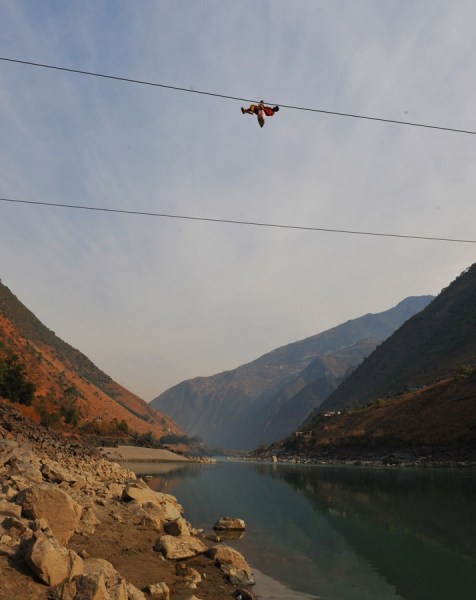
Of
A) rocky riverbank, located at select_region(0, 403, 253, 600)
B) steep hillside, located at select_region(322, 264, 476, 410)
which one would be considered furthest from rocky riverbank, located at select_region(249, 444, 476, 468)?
rocky riverbank, located at select_region(0, 403, 253, 600)

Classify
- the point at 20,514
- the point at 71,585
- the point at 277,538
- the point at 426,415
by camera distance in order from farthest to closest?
the point at 426,415
the point at 277,538
the point at 20,514
the point at 71,585

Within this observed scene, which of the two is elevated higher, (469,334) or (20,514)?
(469,334)

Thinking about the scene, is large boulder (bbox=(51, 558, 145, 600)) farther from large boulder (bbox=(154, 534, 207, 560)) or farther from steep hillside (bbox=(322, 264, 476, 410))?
steep hillside (bbox=(322, 264, 476, 410))

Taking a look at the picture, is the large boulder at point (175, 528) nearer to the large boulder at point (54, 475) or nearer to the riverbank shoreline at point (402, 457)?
the large boulder at point (54, 475)

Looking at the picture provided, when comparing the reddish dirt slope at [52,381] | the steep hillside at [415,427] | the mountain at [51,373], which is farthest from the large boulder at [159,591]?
the reddish dirt slope at [52,381]

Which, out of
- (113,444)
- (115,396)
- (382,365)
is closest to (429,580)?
(113,444)

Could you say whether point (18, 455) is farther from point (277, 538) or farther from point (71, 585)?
point (71, 585)

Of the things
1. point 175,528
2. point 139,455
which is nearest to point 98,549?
point 175,528
